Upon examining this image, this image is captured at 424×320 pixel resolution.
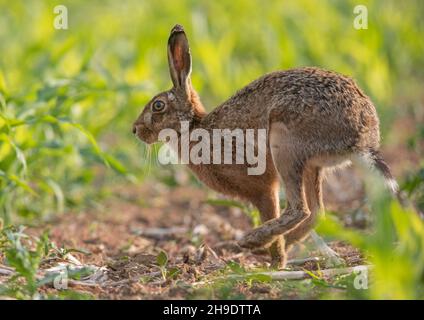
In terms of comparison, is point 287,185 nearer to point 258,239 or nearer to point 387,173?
point 258,239

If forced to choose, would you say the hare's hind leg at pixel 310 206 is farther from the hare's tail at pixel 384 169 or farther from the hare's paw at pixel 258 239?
the hare's tail at pixel 384 169

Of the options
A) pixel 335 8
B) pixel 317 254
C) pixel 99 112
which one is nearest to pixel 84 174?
pixel 99 112

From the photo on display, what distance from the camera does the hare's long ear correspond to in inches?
249

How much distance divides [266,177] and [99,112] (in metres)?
3.12

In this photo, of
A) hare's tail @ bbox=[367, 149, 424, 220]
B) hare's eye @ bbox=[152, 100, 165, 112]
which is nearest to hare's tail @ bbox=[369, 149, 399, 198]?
hare's tail @ bbox=[367, 149, 424, 220]

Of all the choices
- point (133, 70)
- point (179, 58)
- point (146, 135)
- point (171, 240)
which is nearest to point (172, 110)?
point (146, 135)

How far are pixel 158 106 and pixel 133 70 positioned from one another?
3.05 m

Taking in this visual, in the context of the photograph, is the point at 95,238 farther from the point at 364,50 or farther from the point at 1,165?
the point at 364,50

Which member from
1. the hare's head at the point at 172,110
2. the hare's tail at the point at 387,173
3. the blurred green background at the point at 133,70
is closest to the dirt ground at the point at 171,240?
the blurred green background at the point at 133,70

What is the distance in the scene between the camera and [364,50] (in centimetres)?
1033

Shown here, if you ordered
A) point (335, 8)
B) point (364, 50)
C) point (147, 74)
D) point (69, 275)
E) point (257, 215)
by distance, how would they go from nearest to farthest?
1. point (69, 275)
2. point (257, 215)
3. point (147, 74)
4. point (364, 50)
5. point (335, 8)

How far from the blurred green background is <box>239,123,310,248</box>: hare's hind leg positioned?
1.20 meters

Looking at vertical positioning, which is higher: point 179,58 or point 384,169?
point 179,58

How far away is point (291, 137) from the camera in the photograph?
559 centimetres
